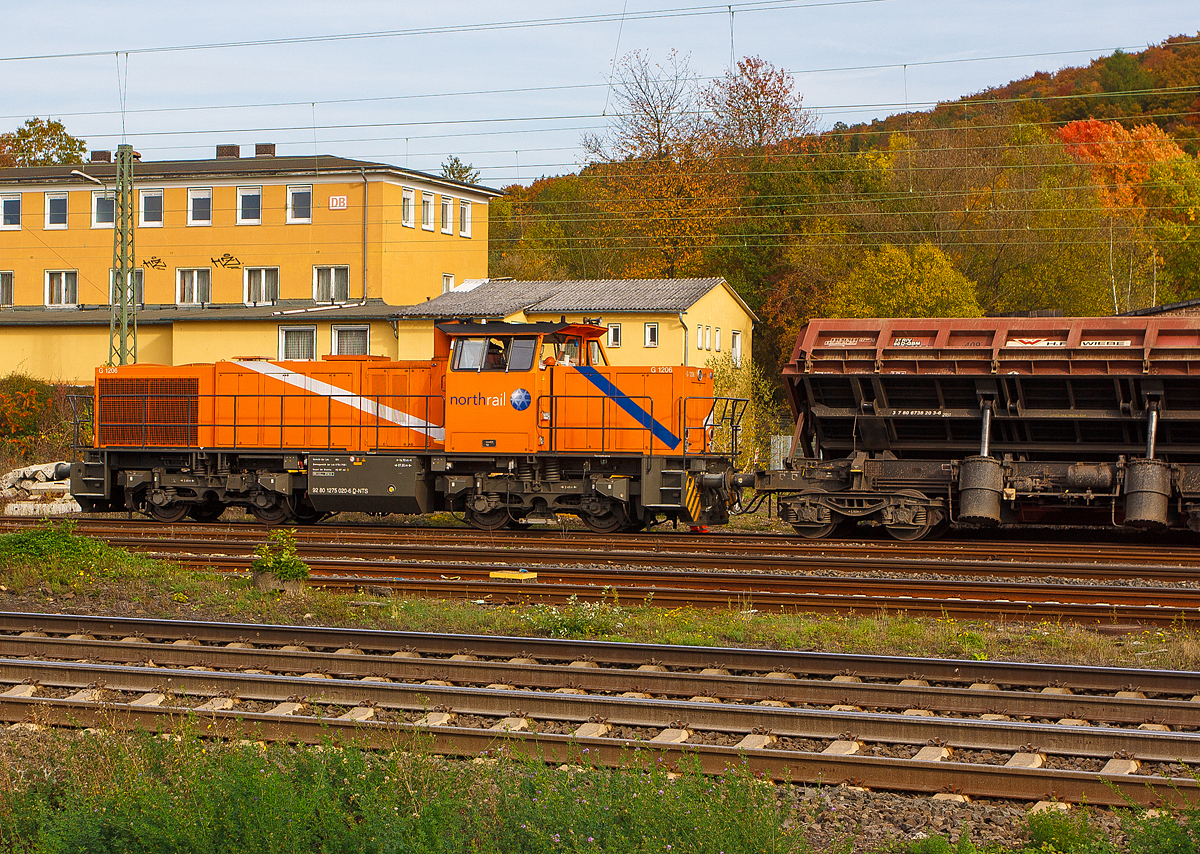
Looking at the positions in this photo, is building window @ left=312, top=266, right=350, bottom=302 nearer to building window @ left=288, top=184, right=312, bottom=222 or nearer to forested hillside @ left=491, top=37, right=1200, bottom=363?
building window @ left=288, top=184, right=312, bottom=222

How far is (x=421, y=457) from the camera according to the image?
62.9ft

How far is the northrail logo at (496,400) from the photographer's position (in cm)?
1858

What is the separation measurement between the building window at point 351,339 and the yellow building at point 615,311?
4.62 feet

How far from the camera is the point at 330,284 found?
143 feet

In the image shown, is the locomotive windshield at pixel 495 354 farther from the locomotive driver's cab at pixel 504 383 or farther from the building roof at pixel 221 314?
the building roof at pixel 221 314

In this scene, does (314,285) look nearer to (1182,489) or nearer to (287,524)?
(287,524)

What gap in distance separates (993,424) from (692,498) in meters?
4.99

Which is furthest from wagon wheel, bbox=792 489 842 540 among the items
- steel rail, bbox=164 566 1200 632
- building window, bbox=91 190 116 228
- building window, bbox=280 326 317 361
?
building window, bbox=91 190 116 228

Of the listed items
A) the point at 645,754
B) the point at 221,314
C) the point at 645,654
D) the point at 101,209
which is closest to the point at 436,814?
the point at 645,754

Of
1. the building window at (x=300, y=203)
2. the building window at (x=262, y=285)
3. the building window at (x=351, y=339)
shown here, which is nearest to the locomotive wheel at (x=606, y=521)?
the building window at (x=351, y=339)

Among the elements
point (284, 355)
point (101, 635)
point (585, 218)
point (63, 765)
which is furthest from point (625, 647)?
point (585, 218)

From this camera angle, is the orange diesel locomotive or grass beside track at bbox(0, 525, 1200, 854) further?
the orange diesel locomotive

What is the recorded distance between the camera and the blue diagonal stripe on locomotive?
18391 millimetres

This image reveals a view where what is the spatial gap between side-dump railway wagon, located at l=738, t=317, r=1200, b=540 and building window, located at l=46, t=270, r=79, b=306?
1430 inches
